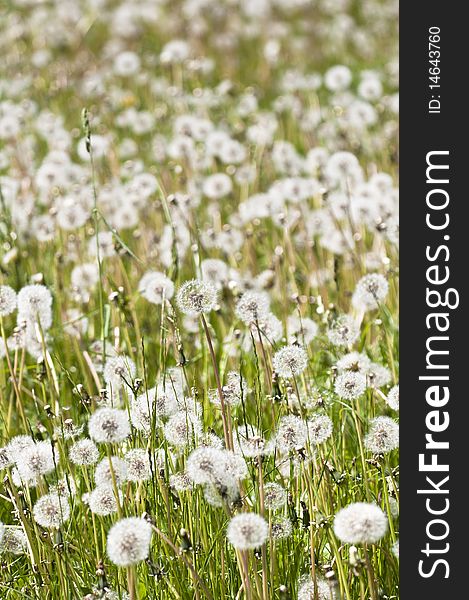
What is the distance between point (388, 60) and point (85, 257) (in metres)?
3.87

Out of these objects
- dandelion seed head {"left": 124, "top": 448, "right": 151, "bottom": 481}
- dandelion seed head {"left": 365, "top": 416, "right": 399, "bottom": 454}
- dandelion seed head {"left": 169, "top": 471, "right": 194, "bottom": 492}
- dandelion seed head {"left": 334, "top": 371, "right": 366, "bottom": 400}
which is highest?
dandelion seed head {"left": 334, "top": 371, "right": 366, "bottom": 400}

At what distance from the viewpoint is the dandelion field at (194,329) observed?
1847mm

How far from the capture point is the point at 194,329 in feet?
9.78

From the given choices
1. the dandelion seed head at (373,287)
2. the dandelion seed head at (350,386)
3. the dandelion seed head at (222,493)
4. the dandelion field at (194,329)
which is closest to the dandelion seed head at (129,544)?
the dandelion field at (194,329)

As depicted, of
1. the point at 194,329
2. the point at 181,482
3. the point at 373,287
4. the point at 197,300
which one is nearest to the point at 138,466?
the point at 181,482

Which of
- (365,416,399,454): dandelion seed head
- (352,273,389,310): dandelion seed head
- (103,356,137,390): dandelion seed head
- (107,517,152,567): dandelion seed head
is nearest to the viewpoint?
(107,517,152,567): dandelion seed head

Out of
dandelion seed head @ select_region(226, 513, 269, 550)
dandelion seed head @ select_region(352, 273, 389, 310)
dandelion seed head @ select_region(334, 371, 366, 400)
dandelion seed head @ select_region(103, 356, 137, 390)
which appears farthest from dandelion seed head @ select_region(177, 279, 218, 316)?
dandelion seed head @ select_region(352, 273, 389, 310)

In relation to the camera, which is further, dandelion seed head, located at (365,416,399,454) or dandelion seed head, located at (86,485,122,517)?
dandelion seed head, located at (365,416,399,454)

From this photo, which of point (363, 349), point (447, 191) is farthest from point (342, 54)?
point (447, 191)

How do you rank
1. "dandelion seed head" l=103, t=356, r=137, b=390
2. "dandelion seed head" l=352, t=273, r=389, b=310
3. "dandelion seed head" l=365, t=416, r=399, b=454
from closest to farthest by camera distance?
"dandelion seed head" l=365, t=416, r=399, b=454, "dandelion seed head" l=103, t=356, r=137, b=390, "dandelion seed head" l=352, t=273, r=389, b=310

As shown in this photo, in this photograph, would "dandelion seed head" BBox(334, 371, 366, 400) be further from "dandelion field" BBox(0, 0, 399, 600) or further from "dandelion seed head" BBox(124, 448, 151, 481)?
"dandelion seed head" BBox(124, 448, 151, 481)

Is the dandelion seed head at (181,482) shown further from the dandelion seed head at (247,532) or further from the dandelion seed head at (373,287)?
the dandelion seed head at (373,287)

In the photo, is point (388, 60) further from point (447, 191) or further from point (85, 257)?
point (447, 191)

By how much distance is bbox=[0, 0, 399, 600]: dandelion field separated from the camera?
1847 mm
